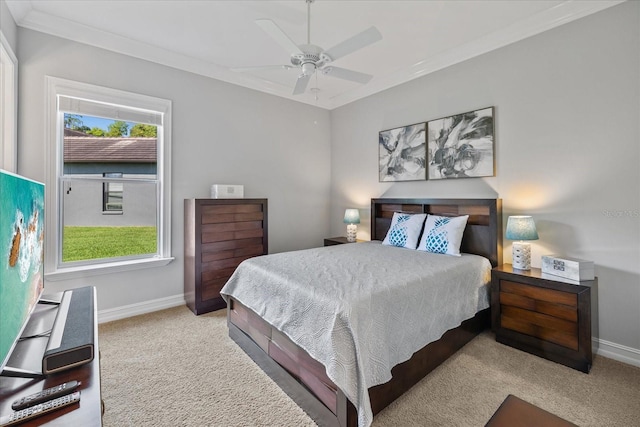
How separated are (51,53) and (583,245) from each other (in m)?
5.01

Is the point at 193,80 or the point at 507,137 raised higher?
the point at 193,80

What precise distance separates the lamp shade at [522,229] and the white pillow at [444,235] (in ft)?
1.48

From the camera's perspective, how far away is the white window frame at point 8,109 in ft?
7.66

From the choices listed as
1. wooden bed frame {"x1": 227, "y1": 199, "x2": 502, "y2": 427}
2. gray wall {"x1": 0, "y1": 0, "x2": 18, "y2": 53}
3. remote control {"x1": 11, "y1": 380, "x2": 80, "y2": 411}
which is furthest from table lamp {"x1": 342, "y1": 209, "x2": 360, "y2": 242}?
gray wall {"x1": 0, "y1": 0, "x2": 18, "y2": 53}

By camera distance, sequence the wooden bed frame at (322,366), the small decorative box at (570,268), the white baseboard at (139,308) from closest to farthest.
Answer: the wooden bed frame at (322,366)
the small decorative box at (570,268)
the white baseboard at (139,308)

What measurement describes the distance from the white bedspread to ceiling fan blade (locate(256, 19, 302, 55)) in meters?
1.64

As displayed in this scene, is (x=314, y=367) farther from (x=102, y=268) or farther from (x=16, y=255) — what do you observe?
(x=102, y=268)

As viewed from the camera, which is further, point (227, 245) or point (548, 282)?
point (227, 245)

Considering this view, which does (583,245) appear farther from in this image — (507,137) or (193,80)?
(193,80)

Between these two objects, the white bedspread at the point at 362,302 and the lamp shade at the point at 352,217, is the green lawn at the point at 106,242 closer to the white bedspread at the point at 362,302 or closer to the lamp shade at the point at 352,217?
the white bedspread at the point at 362,302

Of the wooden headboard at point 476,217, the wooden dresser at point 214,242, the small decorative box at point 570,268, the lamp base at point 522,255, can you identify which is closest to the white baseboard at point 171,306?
the wooden dresser at point 214,242

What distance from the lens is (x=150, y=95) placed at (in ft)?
10.5

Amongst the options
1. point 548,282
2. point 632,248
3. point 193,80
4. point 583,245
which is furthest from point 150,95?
point 632,248

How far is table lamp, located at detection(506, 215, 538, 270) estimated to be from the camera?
249cm
